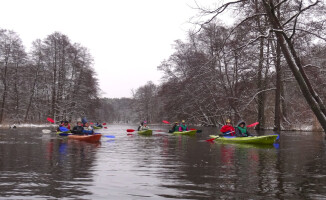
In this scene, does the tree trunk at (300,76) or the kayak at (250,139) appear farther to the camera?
the kayak at (250,139)

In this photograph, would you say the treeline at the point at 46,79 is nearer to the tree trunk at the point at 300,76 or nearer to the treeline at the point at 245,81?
the treeline at the point at 245,81

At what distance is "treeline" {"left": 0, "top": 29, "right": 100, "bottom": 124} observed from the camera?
34406mm

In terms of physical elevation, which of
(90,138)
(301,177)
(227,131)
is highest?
(227,131)

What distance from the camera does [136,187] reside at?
573 cm

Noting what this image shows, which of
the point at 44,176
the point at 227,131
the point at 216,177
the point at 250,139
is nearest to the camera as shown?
the point at 216,177

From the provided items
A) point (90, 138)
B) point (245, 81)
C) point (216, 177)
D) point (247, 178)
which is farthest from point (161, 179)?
point (245, 81)

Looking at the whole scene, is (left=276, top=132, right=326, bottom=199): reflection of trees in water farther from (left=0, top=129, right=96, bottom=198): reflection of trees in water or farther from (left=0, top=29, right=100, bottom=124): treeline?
(left=0, top=29, right=100, bottom=124): treeline

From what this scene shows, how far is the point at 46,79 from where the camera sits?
37969 millimetres

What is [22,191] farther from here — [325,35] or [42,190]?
[325,35]

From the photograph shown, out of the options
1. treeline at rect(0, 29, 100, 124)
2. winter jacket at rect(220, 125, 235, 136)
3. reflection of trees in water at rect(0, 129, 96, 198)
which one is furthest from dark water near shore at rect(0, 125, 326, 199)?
treeline at rect(0, 29, 100, 124)

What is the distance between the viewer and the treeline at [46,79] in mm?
34406

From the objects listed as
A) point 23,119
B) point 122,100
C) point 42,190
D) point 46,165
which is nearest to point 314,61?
point 46,165

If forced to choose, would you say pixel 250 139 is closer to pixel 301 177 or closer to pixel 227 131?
pixel 227 131

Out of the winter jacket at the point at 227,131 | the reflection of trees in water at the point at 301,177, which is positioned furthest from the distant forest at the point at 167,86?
the reflection of trees in water at the point at 301,177
